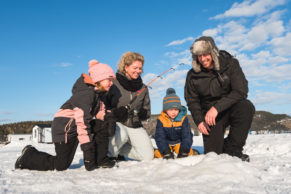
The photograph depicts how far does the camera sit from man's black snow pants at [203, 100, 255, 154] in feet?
10.3

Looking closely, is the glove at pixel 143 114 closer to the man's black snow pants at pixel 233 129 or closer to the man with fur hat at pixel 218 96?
the man with fur hat at pixel 218 96

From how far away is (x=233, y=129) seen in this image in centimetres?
324

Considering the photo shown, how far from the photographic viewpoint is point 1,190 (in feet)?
5.72

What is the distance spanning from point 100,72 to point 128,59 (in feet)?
2.62

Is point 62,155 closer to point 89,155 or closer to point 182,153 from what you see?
point 89,155

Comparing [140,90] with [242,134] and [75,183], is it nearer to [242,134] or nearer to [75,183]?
[242,134]

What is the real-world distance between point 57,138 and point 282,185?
240 cm

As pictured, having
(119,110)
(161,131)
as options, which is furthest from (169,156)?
(119,110)

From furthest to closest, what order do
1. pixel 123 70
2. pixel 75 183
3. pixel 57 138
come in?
pixel 123 70 → pixel 57 138 → pixel 75 183

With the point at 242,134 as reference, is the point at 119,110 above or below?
above

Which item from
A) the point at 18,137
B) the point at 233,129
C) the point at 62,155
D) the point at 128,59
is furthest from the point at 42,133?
the point at 233,129

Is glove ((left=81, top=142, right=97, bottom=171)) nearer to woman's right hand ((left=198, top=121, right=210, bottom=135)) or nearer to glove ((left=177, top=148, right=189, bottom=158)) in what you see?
glove ((left=177, top=148, right=189, bottom=158))

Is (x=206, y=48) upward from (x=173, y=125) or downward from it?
upward

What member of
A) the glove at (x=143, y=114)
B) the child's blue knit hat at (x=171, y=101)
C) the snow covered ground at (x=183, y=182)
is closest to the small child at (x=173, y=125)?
the child's blue knit hat at (x=171, y=101)
